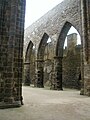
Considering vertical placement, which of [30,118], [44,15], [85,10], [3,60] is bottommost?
[30,118]

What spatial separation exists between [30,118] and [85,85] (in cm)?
618

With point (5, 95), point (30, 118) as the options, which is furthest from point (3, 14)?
point (30, 118)

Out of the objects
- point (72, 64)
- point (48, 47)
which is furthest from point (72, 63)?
point (48, 47)

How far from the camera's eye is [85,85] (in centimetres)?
927

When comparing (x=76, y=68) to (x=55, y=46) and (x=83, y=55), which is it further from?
(x=83, y=55)

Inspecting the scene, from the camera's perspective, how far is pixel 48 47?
1945cm

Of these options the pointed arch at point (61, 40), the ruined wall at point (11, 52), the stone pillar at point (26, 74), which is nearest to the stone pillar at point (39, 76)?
the stone pillar at point (26, 74)

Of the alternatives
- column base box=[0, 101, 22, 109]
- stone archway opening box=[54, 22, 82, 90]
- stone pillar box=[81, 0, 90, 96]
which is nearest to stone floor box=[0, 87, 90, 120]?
column base box=[0, 101, 22, 109]

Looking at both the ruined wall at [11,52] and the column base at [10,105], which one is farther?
the ruined wall at [11,52]

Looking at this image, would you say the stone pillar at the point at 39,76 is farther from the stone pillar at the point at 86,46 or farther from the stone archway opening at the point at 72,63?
the stone pillar at the point at 86,46

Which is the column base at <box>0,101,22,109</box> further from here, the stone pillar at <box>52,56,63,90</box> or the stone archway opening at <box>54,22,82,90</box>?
the stone archway opening at <box>54,22,82,90</box>

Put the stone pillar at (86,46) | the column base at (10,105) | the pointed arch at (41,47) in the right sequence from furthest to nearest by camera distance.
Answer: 1. the pointed arch at (41,47)
2. the stone pillar at (86,46)
3. the column base at (10,105)

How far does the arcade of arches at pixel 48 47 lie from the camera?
16.7ft

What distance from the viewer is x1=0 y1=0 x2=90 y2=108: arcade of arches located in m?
5.10
